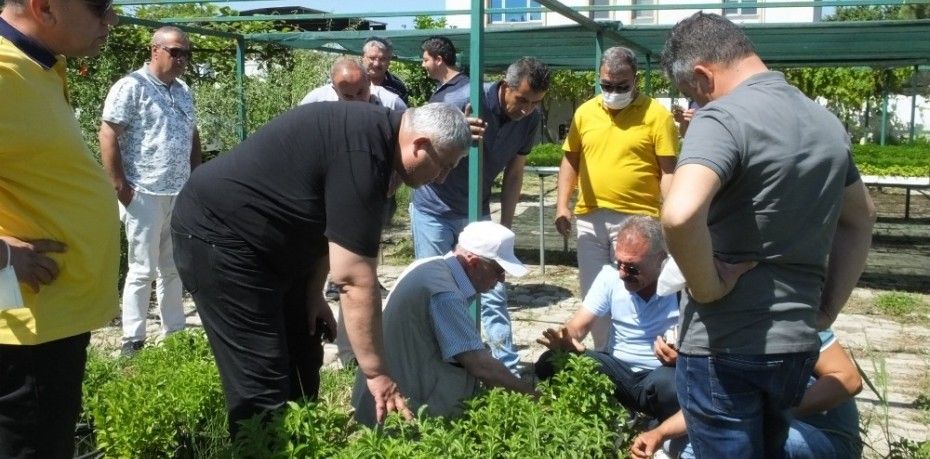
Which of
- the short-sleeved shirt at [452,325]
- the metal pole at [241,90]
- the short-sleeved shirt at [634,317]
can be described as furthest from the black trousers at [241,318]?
the metal pole at [241,90]

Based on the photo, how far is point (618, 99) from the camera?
5023 millimetres

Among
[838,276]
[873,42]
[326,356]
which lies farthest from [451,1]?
[838,276]

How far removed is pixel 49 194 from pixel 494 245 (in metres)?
1.56

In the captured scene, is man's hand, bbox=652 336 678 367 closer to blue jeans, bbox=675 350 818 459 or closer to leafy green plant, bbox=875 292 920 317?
blue jeans, bbox=675 350 818 459

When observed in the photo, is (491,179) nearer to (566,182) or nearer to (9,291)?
(566,182)

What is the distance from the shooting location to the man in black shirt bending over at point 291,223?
279cm

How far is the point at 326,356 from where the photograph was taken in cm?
555

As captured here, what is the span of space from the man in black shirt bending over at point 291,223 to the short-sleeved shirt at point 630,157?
2179 mm

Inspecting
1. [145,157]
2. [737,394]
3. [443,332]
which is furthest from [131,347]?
[737,394]

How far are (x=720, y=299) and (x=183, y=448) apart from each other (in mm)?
2125

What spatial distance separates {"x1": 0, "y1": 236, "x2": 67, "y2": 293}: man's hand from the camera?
2.27m

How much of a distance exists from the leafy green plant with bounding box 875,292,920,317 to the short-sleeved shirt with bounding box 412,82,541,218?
360 cm

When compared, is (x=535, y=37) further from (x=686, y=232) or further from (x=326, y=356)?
(x=686, y=232)

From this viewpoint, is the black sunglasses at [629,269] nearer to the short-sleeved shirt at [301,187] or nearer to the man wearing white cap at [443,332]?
the man wearing white cap at [443,332]
